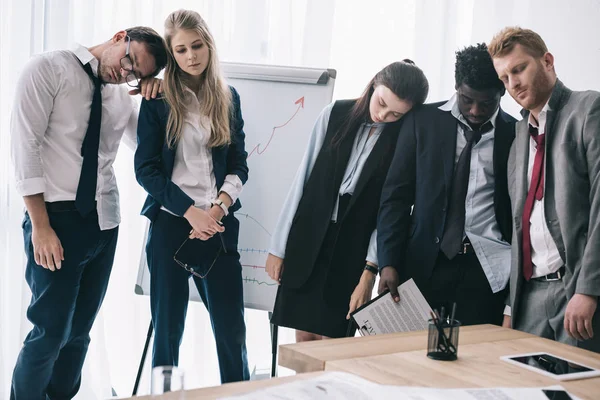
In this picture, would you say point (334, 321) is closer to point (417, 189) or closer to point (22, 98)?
point (417, 189)

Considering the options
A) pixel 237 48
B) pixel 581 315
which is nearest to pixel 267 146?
pixel 237 48

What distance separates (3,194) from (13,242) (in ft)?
0.79

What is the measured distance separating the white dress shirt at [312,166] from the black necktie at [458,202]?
0.30 meters

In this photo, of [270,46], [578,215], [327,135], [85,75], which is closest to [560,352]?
[578,215]

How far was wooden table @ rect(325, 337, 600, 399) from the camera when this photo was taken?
1120mm

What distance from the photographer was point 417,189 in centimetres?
225

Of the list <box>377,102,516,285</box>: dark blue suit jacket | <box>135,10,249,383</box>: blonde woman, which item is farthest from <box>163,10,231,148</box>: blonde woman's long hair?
<box>377,102,516,285</box>: dark blue suit jacket

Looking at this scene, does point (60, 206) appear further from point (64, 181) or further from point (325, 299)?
point (325, 299)

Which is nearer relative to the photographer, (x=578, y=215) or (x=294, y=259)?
(x=578, y=215)

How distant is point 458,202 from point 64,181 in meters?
1.45

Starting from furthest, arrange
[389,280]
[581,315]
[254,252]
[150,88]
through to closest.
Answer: [254,252], [150,88], [389,280], [581,315]

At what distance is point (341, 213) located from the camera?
2365mm

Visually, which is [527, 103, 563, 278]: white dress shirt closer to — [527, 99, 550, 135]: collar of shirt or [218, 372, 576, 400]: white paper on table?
[527, 99, 550, 135]: collar of shirt

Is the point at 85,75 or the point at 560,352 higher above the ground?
the point at 85,75
